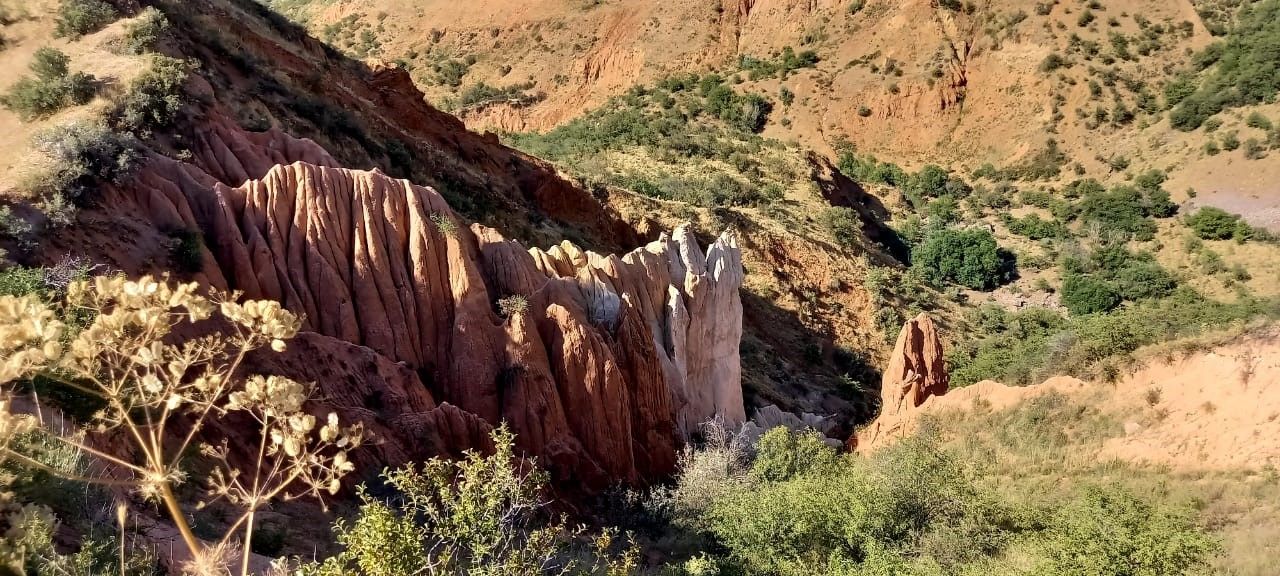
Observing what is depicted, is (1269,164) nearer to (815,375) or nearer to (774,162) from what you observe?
(774,162)

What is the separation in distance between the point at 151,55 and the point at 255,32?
11755 mm

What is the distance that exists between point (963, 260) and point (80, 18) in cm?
3920

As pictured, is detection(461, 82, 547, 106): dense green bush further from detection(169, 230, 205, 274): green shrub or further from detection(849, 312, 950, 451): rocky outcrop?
detection(169, 230, 205, 274): green shrub

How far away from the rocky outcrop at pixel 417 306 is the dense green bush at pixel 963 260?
28692 mm

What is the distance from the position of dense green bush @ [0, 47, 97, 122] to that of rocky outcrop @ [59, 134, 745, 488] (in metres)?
2.18

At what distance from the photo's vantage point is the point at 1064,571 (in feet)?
27.9

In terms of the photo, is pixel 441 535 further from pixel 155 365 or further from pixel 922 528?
pixel 922 528

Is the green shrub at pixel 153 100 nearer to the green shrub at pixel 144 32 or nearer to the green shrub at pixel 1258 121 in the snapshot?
the green shrub at pixel 144 32

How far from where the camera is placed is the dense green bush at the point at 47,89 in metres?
12.8

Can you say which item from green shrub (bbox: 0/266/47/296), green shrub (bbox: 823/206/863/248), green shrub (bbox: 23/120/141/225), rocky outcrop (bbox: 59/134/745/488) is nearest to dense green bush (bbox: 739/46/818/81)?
green shrub (bbox: 823/206/863/248)

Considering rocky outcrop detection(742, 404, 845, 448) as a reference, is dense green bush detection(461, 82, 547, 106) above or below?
above

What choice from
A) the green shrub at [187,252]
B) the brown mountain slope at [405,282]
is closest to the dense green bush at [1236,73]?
the brown mountain slope at [405,282]

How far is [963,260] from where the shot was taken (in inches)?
1609

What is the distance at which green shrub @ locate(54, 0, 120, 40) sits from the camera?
1549 cm
